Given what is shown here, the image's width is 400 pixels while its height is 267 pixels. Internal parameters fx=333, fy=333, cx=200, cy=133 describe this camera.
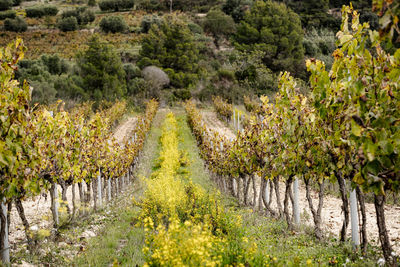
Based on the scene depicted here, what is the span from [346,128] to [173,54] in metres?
36.8

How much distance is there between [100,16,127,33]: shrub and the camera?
51.7 metres

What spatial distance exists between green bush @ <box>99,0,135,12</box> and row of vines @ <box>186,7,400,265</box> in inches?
2523

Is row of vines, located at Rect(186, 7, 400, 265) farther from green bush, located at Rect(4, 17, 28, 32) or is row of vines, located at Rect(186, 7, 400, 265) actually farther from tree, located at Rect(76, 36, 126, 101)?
green bush, located at Rect(4, 17, 28, 32)

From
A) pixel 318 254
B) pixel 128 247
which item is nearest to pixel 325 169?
pixel 318 254

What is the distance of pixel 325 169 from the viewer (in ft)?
15.8

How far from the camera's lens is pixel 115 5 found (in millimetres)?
64562

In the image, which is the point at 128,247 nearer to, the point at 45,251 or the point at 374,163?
the point at 45,251

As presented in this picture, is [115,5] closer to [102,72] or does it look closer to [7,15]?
[7,15]

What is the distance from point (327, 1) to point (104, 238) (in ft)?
170

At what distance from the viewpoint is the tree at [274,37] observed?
1539 inches

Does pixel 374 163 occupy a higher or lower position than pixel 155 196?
higher

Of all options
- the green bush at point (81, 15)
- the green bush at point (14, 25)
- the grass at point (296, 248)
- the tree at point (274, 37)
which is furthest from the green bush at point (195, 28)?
the grass at point (296, 248)

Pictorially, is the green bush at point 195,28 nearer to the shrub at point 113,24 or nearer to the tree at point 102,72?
the shrub at point 113,24

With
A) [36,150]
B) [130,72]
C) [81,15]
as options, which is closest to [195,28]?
[130,72]
